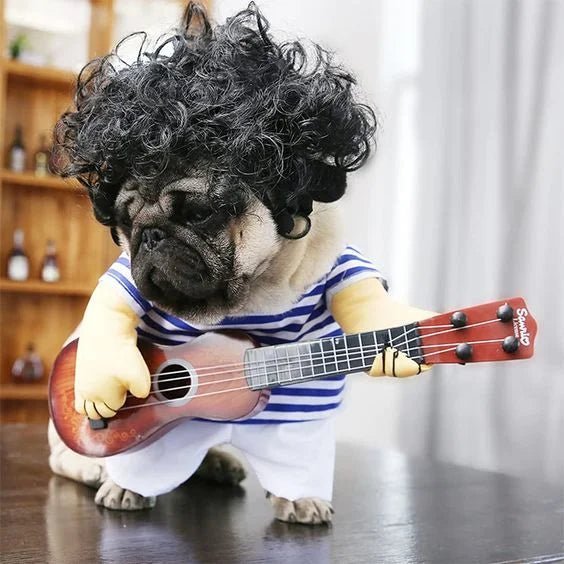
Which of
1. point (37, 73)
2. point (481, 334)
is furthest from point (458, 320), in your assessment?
point (37, 73)

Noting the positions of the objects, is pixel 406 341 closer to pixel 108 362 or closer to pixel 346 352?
pixel 346 352

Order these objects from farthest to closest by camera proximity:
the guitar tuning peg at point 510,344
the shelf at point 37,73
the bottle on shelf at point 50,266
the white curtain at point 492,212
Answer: the bottle on shelf at point 50,266 → the shelf at point 37,73 → the white curtain at point 492,212 → the guitar tuning peg at point 510,344

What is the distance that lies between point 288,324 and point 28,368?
6.43 ft

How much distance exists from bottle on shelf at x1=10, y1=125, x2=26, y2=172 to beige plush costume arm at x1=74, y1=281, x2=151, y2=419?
1.96 meters

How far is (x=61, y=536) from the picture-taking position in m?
0.65

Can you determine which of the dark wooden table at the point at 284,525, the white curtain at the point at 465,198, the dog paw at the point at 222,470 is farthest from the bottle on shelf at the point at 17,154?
the dog paw at the point at 222,470

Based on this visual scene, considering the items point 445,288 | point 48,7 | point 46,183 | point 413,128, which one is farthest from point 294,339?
point 48,7

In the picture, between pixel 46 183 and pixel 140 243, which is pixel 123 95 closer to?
pixel 140 243

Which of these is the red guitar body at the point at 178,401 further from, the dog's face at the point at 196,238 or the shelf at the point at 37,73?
the shelf at the point at 37,73

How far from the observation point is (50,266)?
251cm

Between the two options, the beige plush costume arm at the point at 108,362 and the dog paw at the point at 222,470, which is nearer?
the beige plush costume arm at the point at 108,362

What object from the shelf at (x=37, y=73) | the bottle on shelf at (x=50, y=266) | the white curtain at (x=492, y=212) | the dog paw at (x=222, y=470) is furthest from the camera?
the bottle on shelf at (x=50, y=266)

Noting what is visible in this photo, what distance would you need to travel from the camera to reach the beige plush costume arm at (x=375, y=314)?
605 millimetres

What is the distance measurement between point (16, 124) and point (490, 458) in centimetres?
175
